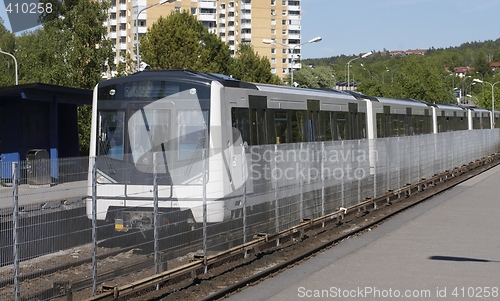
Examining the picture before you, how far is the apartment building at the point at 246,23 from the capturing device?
359 ft

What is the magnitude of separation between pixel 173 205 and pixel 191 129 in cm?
341

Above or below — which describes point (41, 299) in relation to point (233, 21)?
below

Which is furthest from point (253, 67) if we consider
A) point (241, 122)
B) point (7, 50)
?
point (241, 122)

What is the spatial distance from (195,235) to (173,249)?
59cm

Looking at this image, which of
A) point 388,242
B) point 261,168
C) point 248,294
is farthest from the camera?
point 388,242

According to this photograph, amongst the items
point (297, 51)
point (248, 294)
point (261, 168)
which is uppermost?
point (297, 51)

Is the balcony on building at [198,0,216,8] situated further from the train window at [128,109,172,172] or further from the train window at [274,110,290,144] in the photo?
the train window at [128,109,172,172]

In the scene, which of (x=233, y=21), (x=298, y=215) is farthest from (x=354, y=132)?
(x=233, y=21)

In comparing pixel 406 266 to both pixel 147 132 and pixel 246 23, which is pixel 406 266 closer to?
pixel 147 132

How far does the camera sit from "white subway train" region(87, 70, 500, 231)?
10.3m

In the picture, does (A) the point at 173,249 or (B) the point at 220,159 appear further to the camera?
(B) the point at 220,159

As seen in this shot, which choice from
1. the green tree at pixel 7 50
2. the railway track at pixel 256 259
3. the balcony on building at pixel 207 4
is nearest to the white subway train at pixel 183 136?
the railway track at pixel 256 259

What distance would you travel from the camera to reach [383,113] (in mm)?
27828

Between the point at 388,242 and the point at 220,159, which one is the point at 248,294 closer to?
the point at 220,159
